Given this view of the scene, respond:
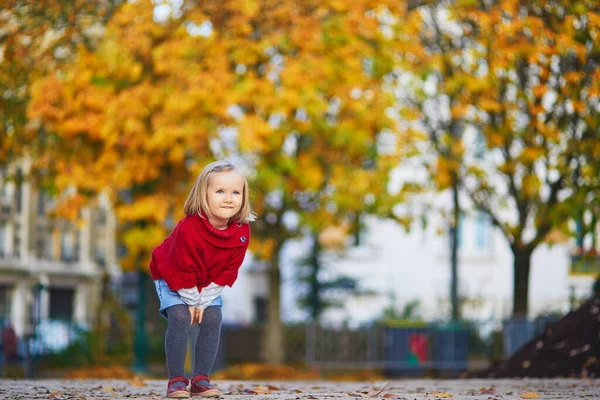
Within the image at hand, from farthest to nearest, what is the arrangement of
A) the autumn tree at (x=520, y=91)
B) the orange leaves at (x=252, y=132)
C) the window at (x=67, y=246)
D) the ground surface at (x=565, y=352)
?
1. the window at (x=67, y=246)
2. the orange leaves at (x=252, y=132)
3. the autumn tree at (x=520, y=91)
4. the ground surface at (x=565, y=352)

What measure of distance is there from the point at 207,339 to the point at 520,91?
11.5m

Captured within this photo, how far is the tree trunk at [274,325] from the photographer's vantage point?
21.5 meters

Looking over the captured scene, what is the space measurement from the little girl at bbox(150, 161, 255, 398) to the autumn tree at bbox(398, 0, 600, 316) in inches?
317

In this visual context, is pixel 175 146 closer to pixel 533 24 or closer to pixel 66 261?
pixel 533 24

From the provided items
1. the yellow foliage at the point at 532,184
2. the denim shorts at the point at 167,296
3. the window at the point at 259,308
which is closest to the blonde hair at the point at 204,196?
the denim shorts at the point at 167,296

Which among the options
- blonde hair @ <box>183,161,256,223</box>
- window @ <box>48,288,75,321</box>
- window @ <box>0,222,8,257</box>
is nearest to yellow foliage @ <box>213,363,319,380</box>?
blonde hair @ <box>183,161,256,223</box>

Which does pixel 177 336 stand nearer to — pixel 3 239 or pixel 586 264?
pixel 586 264

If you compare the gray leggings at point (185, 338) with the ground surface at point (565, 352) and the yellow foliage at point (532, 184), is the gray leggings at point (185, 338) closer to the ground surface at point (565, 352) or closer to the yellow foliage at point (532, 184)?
the ground surface at point (565, 352)

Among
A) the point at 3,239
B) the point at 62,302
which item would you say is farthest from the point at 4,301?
the point at 62,302

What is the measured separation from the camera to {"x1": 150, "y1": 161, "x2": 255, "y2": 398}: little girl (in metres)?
6.55

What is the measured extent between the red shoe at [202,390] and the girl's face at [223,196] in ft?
3.08

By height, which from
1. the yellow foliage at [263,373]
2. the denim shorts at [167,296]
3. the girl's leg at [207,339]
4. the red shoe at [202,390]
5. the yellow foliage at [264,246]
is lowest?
the yellow foliage at [263,373]

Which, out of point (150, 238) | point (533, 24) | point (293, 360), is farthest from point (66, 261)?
point (533, 24)

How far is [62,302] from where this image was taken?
5131cm
